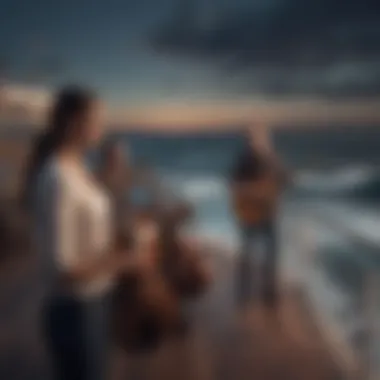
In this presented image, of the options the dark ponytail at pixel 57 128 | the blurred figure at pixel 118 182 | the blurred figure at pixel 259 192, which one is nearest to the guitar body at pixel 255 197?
the blurred figure at pixel 259 192

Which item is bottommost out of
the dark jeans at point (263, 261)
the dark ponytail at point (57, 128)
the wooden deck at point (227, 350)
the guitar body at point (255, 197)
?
the wooden deck at point (227, 350)

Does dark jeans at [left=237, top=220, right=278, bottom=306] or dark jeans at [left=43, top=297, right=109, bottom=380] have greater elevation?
dark jeans at [left=237, top=220, right=278, bottom=306]

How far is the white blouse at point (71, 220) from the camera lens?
1334mm

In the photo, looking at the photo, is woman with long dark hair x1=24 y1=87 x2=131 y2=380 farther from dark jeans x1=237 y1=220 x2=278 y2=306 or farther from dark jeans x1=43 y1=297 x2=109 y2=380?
dark jeans x1=237 y1=220 x2=278 y2=306

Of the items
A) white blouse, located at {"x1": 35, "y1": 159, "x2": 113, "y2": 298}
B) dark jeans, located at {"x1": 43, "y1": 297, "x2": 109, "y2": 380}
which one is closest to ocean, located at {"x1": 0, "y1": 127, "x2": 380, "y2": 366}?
white blouse, located at {"x1": 35, "y1": 159, "x2": 113, "y2": 298}

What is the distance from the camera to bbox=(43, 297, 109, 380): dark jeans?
4.53 feet

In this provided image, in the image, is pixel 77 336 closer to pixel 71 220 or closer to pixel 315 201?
pixel 71 220

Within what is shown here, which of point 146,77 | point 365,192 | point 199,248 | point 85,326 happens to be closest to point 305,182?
point 365,192

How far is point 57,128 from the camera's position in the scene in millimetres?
1390

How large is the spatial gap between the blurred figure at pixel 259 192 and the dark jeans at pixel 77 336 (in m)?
0.25

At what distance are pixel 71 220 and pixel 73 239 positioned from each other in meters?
0.03

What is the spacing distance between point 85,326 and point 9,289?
0.16 metres

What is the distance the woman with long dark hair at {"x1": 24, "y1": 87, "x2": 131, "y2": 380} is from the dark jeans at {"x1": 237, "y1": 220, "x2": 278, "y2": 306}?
199 millimetres

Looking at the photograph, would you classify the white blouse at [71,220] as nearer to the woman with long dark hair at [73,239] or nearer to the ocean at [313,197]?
the woman with long dark hair at [73,239]
